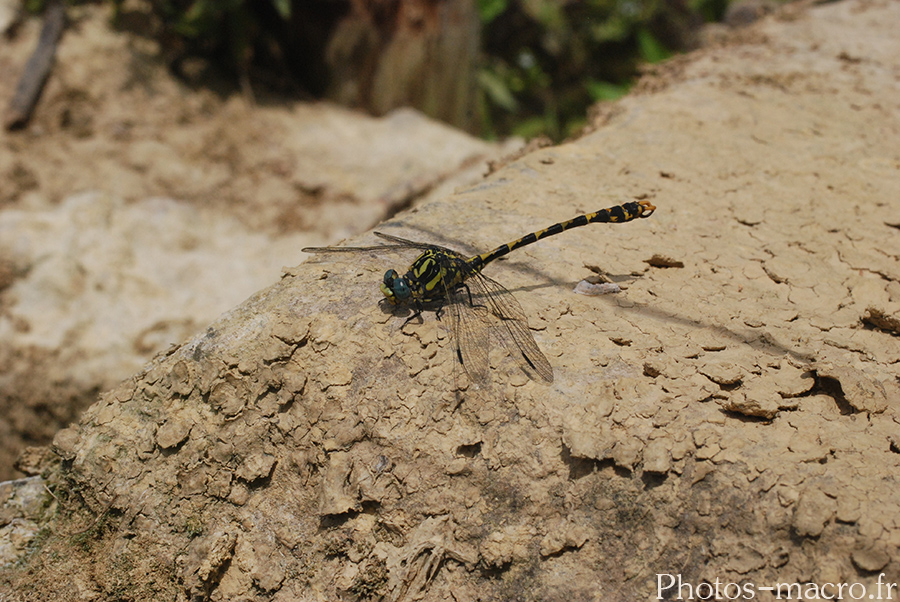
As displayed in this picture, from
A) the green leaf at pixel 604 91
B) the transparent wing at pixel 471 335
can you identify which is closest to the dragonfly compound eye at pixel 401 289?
the transparent wing at pixel 471 335

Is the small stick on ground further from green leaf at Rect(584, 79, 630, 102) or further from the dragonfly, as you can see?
green leaf at Rect(584, 79, 630, 102)

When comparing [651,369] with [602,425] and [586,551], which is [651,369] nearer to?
[602,425]

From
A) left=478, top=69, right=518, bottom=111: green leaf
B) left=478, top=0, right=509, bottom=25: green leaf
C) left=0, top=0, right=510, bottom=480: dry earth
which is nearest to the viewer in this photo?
left=0, top=0, right=510, bottom=480: dry earth

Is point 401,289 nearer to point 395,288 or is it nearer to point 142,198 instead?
point 395,288

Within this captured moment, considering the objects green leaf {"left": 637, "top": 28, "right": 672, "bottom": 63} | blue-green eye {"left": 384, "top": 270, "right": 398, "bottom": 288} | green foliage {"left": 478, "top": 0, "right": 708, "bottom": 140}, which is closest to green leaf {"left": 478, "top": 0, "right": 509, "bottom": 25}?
green foliage {"left": 478, "top": 0, "right": 708, "bottom": 140}

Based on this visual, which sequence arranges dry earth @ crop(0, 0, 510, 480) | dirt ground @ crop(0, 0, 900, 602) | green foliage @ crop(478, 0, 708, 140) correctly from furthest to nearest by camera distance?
green foliage @ crop(478, 0, 708, 140) < dry earth @ crop(0, 0, 510, 480) < dirt ground @ crop(0, 0, 900, 602)

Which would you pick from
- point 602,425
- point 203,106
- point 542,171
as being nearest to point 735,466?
point 602,425

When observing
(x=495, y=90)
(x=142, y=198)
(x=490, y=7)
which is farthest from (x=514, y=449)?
(x=490, y=7)
